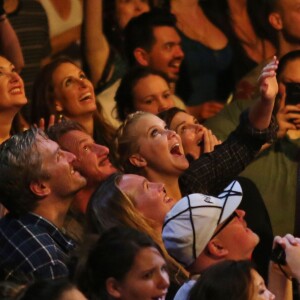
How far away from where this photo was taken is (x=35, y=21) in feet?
18.5

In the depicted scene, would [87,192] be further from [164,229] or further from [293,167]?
[293,167]

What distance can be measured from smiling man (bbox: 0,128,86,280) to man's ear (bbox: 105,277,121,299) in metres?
0.28

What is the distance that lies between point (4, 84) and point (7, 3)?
0.94 m

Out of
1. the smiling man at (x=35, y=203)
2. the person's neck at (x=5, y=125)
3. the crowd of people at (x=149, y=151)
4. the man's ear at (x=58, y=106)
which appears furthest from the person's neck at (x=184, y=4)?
the smiling man at (x=35, y=203)

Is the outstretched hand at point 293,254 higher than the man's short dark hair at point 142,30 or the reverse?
higher

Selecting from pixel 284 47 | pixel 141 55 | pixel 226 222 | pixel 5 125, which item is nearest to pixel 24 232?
pixel 226 222

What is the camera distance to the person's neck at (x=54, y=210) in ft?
12.7

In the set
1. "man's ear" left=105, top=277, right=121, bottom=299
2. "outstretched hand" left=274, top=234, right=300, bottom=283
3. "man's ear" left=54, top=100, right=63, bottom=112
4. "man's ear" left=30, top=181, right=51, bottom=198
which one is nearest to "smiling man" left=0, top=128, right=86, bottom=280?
"man's ear" left=30, top=181, right=51, bottom=198

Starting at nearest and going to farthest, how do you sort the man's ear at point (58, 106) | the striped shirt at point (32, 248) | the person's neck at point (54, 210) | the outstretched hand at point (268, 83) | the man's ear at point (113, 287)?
the man's ear at point (113, 287)
the striped shirt at point (32, 248)
the person's neck at point (54, 210)
the outstretched hand at point (268, 83)
the man's ear at point (58, 106)

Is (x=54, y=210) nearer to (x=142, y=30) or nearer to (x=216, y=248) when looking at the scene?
(x=216, y=248)

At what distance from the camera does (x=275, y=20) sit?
6113 millimetres

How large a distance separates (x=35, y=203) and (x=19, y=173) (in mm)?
103

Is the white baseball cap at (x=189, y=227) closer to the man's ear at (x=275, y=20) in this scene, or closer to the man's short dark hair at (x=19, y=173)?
the man's short dark hair at (x=19, y=173)

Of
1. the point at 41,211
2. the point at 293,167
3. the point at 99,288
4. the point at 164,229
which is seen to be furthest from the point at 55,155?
the point at 293,167
